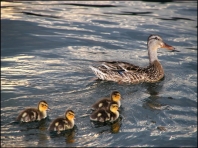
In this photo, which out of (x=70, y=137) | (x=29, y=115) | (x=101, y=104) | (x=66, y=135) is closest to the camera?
(x=70, y=137)

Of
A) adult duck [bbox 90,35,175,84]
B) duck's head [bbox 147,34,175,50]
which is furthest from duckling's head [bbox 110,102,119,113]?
duck's head [bbox 147,34,175,50]

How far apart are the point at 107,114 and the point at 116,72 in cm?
234

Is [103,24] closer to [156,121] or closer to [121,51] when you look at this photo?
[121,51]

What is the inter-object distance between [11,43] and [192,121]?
6113 mm

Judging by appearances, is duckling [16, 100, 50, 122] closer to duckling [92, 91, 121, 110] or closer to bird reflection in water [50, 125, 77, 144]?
bird reflection in water [50, 125, 77, 144]

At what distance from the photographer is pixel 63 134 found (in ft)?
26.5

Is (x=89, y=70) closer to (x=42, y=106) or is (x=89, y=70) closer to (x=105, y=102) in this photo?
(x=105, y=102)

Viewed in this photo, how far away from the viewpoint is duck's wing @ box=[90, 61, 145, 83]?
35.5ft

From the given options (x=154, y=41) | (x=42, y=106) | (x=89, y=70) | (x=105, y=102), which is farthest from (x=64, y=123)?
(x=154, y=41)

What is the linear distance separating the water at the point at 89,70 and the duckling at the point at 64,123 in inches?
5.0

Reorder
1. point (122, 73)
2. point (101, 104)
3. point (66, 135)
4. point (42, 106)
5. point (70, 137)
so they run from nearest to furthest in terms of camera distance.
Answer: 1. point (70, 137)
2. point (66, 135)
3. point (42, 106)
4. point (101, 104)
5. point (122, 73)

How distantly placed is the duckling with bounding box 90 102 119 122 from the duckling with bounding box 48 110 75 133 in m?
0.50

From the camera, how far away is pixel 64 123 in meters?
8.03

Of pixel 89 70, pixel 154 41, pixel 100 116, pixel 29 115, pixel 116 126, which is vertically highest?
pixel 154 41
